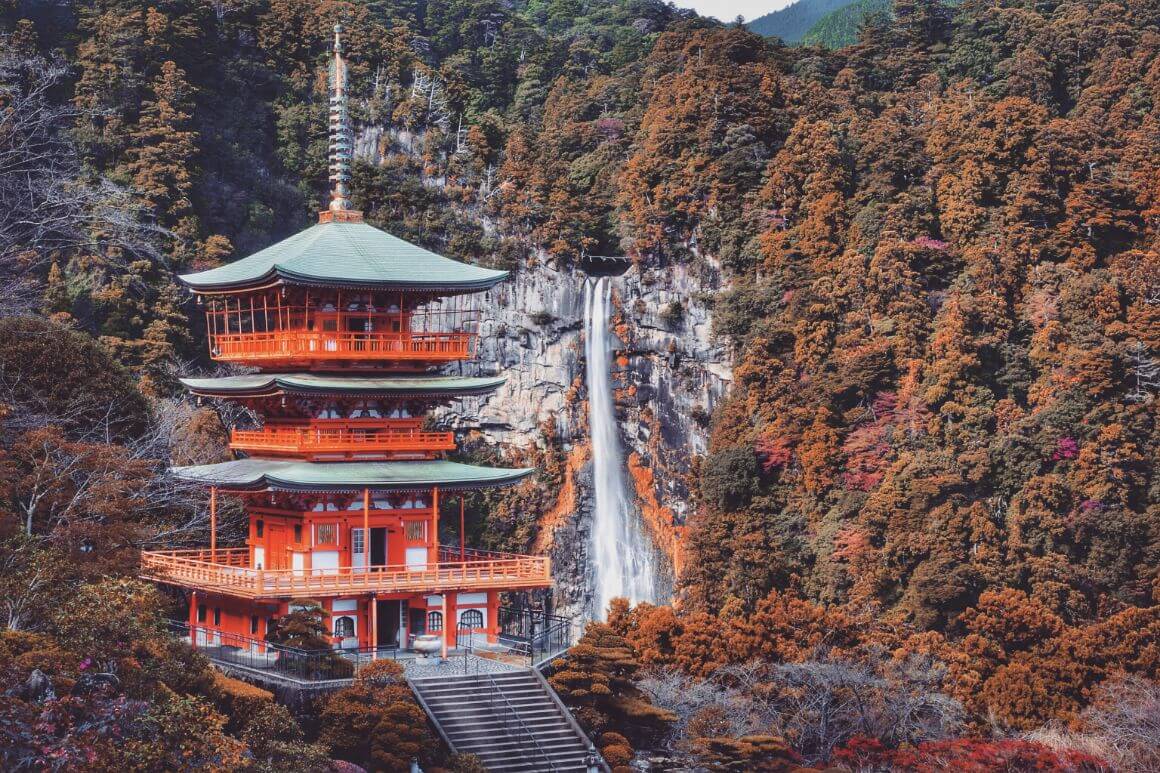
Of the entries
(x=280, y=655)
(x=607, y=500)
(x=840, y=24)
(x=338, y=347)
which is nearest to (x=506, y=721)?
(x=280, y=655)

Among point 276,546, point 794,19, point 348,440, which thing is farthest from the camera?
point 794,19

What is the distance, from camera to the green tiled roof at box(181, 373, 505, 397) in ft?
107

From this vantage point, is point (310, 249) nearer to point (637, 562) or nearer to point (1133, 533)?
point (1133, 533)

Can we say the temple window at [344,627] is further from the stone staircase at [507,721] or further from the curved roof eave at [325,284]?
the curved roof eave at [325,284]

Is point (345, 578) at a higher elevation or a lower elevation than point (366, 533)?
lower

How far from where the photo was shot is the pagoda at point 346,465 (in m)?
32.2

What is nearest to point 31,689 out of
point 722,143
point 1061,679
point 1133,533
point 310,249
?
point 310,249

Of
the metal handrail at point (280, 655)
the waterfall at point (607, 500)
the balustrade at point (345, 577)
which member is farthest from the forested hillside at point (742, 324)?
the waterfall at point (607, 500)

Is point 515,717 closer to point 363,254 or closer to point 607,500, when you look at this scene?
point 363,254

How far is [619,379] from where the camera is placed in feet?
202

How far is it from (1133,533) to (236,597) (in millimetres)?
23922

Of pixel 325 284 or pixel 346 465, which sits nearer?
pixel 325 284

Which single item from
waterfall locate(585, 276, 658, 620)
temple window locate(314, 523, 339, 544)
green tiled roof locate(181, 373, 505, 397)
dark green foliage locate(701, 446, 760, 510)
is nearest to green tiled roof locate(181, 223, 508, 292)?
green tiled roof locate(181, 373, 505, 397)

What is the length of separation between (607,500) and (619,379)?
509 cm
